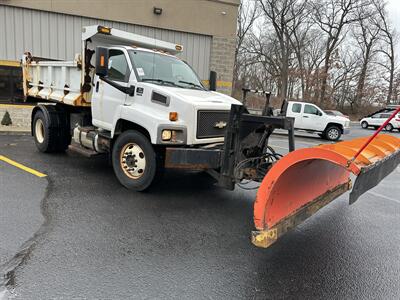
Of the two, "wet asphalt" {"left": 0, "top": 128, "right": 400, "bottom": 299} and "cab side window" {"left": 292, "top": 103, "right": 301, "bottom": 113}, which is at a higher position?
"cab side window" {"left": 292, "top": 103, "right": 301, "bottom": 113}

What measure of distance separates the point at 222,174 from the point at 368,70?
2035 inches

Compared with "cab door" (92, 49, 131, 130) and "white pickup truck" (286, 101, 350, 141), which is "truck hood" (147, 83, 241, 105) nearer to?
"cab door" (92, 49, 131, 130)

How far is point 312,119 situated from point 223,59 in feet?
19.3

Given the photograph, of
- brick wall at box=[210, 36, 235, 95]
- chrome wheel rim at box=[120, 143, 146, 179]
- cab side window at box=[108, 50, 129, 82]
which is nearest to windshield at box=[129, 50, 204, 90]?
cab side window at box=[108, 50, 129, 82]

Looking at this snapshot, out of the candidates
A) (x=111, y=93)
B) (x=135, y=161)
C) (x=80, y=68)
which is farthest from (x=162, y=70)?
(x=80, y=68)

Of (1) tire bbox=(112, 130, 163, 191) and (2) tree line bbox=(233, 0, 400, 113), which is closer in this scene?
(1) tire bbox=(112, 130, 163, 191)

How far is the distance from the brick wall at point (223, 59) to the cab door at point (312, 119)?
15.1 ft

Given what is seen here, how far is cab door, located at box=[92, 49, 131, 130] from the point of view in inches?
233

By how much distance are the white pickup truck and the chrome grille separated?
529 inches

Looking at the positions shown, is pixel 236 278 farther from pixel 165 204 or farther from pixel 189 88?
pixel 189 88

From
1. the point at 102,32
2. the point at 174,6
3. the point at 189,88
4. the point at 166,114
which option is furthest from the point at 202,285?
the point at 174,6

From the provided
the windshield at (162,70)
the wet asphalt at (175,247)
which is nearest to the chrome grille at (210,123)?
the windshield at (162,70)

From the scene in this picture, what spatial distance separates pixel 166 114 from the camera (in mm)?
5223

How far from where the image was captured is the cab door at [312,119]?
18.3 metres
